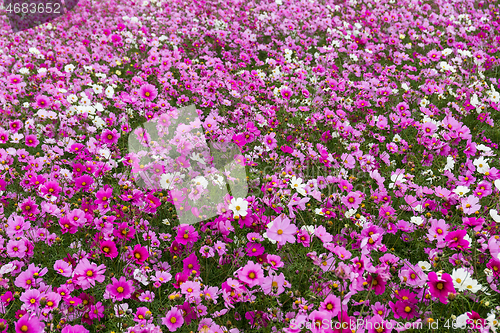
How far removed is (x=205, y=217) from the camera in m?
2.44

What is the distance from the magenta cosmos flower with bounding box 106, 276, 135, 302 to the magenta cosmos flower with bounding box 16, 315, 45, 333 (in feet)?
1.10

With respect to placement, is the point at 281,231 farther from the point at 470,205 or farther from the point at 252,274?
the point at 470,205

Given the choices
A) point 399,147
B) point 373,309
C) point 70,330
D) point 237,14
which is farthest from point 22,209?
point 237,14

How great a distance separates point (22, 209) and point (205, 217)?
1.21 m

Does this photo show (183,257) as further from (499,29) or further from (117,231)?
(499,29)

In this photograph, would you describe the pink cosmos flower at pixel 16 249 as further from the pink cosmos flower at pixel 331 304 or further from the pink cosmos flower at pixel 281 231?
the pink cosmos flower at pixel 331 304

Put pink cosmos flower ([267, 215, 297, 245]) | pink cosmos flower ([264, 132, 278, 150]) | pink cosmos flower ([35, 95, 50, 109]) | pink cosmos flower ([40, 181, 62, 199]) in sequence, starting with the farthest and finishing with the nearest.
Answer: pink cosmos flower ([35, 95, 50, 109]) → pink cosmos flower ([264, 132, 278, 150]) → pink cosmos flower ([40, 181, 62, 199]) → pink cosmos flower ([267, 215, 297, 245])

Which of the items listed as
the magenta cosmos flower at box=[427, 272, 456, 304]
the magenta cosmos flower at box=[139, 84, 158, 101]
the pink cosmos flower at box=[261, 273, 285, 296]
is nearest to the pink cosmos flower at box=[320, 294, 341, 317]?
the pink cosmos flower at box=[261, 273, 285, 296]

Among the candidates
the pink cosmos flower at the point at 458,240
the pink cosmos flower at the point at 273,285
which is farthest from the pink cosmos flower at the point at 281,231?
the pink cosmos flower at the point at 458,240

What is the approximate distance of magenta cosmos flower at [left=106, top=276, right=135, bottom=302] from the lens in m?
1.88

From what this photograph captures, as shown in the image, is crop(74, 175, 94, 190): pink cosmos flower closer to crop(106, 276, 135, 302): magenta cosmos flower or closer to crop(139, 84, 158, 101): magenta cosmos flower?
crop(106, 276, 135, 302): magenta cosmos flower

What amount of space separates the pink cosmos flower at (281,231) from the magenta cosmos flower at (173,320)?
0.63m

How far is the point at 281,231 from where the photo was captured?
198cm

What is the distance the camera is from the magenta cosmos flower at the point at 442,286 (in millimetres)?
1627
